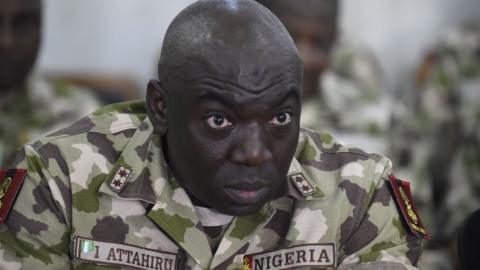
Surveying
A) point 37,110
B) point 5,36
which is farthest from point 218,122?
point 37,110

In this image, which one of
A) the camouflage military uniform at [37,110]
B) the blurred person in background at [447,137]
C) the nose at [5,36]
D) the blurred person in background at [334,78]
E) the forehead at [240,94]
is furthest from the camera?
the blurred person in background at [447,137]

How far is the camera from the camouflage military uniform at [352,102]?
9.84ft

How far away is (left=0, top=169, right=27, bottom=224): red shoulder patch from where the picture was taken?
1.35 m

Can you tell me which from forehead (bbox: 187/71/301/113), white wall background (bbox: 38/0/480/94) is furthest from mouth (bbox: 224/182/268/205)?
white wall background (bbox: 38/0/480/94)

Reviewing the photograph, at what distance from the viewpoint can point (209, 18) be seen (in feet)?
4.23

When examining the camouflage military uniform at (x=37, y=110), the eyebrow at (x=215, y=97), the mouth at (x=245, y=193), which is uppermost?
the eyebrow at (x=215, y=97)

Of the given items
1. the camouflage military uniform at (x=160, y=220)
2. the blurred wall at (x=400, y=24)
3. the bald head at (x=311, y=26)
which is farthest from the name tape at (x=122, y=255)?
the blurred wall at (x=400, y=24)

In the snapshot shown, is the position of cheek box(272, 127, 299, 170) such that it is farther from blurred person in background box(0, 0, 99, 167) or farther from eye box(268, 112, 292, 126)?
blurred person in background box(0, 0, 99, 167)

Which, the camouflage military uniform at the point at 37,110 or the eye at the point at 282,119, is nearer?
the eye at the point at 282,119

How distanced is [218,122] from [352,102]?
2039 mm

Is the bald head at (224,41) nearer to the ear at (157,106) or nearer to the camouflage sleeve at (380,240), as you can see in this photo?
the ear at (157,106)

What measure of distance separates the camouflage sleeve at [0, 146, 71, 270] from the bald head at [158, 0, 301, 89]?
0.25m

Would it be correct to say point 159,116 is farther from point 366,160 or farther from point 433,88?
point 433,88

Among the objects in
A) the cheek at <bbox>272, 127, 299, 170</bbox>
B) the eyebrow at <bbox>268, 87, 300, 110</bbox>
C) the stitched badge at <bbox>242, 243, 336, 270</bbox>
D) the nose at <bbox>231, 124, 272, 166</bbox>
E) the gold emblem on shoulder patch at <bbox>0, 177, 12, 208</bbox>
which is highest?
the eyebrow at <bbox>268, 87, 300, 110</bbox>
